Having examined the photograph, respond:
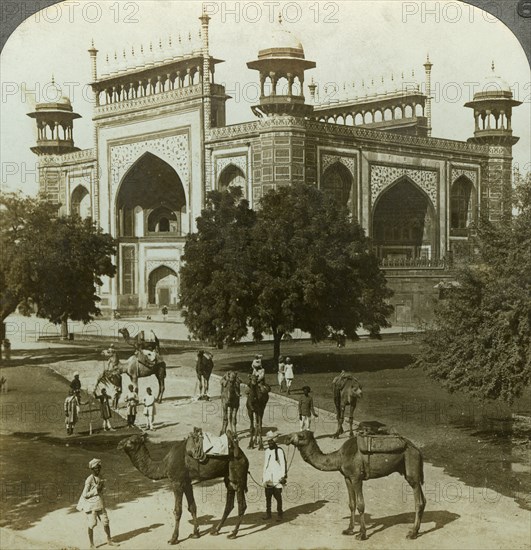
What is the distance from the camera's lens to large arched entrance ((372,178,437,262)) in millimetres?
12812

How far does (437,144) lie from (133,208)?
5935mm

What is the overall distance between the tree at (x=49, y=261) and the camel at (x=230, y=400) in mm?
2291

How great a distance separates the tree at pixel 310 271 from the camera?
10.1 m

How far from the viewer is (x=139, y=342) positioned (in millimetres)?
10047

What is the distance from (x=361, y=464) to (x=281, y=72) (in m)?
5.70

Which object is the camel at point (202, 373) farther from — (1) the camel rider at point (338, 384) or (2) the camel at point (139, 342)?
(1) the camel rider at point (338, 384)

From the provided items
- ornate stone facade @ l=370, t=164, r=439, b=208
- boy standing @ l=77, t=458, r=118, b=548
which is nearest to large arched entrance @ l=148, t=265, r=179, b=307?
boy standing @ l=77, t=458, r=118, b=548

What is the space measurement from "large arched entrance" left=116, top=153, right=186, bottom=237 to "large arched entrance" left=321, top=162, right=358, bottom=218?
296 cm

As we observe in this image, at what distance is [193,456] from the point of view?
7207 mm

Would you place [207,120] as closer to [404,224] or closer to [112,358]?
[404,224]

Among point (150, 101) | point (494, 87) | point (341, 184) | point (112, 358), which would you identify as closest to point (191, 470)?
point (112, 358)

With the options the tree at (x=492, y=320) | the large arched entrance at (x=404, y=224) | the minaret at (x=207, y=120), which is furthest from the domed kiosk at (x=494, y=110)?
the minaret at (x=207, y=120)

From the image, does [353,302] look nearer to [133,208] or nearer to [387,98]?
[133,208]

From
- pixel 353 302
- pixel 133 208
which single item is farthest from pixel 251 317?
pixel 133 208
